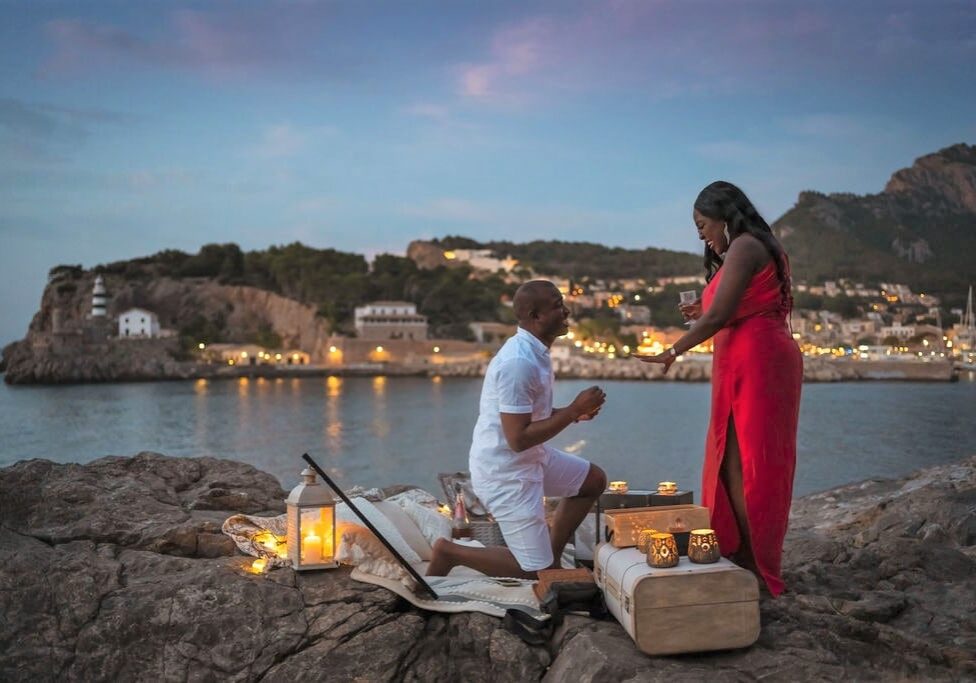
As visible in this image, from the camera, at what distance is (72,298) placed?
100375 mm

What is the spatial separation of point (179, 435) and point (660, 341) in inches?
2788

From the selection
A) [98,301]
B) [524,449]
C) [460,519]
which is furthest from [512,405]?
[98,301]

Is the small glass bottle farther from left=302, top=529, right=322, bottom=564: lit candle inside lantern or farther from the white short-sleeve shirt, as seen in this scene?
left=302, top=529, right=322, bottom=564: lit candle inside lantern

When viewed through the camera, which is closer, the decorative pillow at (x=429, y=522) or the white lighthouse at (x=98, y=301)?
the decorative pillow at (x=429, y=522)

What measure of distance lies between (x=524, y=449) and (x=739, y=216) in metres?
1.31

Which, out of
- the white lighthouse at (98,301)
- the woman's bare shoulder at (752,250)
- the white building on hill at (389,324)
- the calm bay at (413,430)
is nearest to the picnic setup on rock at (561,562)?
the woman's bare shoulder at (752,250)

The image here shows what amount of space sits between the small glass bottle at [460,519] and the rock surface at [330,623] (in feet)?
2.49

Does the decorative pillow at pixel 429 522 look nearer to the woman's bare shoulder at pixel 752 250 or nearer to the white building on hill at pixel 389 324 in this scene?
the woman's bare shoulder at pixel 752 250

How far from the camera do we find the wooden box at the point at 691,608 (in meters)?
3.20

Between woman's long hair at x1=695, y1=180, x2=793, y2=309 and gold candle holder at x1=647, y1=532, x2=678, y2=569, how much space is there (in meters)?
1.20

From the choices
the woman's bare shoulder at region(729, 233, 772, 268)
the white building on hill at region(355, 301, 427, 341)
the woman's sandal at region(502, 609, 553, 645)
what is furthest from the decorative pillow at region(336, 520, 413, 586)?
the white building on hill at region(355, 301, 427, 341)

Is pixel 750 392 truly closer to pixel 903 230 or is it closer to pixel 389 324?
pixel 389 324

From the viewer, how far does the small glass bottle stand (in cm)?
465

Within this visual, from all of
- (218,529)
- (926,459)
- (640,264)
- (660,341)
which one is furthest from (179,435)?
(640,264)
